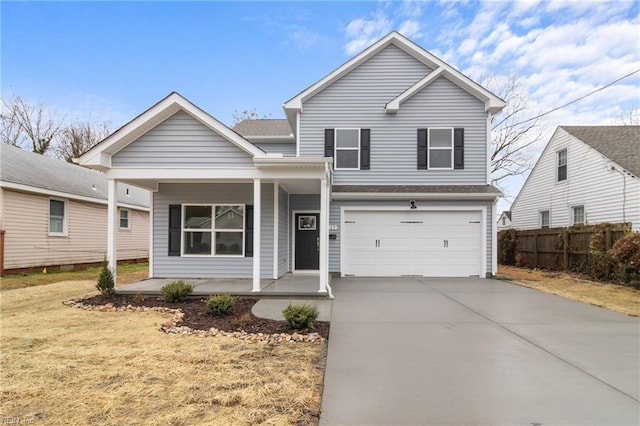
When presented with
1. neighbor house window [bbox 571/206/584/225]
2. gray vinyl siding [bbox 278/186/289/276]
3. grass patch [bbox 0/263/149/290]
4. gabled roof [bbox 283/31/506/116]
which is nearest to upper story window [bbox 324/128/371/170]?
gabled roof [bbox 283/31/506/116]

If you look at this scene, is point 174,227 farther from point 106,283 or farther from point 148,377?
point 148,377

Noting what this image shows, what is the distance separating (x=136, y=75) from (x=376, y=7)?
13.4 m

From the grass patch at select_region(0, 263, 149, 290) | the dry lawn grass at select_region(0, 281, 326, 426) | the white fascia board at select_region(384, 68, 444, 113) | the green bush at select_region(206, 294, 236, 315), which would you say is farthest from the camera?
the white fascia board at select_region(384, 68, 444, 113)

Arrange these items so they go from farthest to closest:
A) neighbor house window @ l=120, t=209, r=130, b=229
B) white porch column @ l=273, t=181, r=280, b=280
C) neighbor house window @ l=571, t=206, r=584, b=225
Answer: neighbor house window @ l=120, t=209, r=130, b=229, neighbor house window @ l=571, t=206, r=584, b=225, white porch column @ l=273, t=181, r=280, b=280

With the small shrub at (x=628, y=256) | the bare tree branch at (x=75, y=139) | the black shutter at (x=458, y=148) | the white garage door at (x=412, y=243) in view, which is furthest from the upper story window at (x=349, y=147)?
the bare tree branch at (x=75, y=139)

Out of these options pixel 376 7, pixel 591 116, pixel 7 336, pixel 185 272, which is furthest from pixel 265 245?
pixel 591 116

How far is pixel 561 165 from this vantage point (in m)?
17.0

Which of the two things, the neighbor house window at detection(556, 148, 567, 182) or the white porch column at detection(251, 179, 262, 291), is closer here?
the white porch column at detection(251, 179, 262, 291)

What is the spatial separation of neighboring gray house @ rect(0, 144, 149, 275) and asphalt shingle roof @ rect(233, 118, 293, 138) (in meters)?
6.18

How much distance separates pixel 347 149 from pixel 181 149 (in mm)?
5761

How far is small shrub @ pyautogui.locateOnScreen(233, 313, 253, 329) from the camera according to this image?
5908 millimetres

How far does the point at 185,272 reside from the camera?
10.6 metres

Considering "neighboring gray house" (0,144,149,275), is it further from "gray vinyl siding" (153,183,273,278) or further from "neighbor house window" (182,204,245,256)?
"neighbor house window" (182,204,245,256)

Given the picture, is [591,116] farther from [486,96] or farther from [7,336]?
[7,336]
